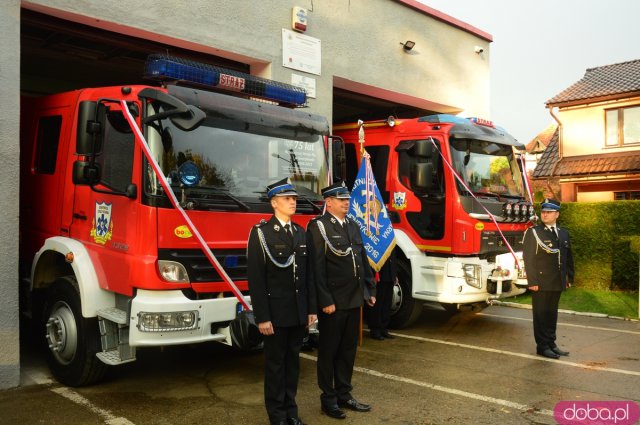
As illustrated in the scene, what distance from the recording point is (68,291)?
5.75 m

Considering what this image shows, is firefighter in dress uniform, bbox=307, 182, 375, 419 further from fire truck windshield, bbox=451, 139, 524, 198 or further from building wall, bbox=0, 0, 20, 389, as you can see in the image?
fire truck windshield, bbox=451, 139, 524, 198

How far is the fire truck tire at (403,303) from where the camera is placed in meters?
8.67

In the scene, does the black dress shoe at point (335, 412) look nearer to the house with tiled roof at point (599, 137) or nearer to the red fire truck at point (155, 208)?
the red fire truck at point (155, 208)

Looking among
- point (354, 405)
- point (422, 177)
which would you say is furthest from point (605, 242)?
point (354, 405)

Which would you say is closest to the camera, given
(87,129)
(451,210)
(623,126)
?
(87,129)

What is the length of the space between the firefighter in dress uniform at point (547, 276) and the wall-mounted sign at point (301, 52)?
419cm

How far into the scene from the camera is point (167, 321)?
16.3 feet

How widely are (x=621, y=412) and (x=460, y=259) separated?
10.8ft

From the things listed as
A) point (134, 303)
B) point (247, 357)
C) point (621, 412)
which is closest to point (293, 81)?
point (247, 357)

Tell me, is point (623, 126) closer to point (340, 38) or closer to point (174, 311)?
point (340, 38)

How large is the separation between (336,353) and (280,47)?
5.35 metres

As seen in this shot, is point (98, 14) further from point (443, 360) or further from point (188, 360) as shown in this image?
point (443, 360)

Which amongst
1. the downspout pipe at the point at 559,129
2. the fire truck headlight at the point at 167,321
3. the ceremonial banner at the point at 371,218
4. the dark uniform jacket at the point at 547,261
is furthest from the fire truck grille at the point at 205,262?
the downspout pipe at the point at 559,129

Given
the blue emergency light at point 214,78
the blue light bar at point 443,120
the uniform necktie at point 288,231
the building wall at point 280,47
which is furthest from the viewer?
the blue light bar at point 443,120
